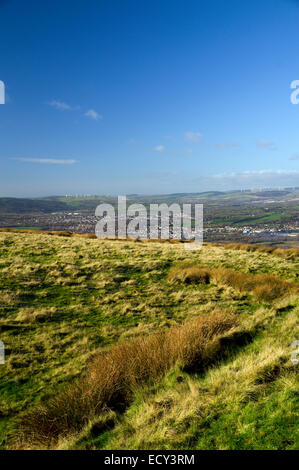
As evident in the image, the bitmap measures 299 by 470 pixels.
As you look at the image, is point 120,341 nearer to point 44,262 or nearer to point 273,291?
point 273,291

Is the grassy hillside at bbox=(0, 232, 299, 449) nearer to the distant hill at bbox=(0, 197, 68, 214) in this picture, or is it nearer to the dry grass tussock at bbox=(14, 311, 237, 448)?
the dry grass tussock at bbox=(14, 311, 237, 448)

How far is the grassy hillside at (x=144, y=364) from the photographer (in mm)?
3590

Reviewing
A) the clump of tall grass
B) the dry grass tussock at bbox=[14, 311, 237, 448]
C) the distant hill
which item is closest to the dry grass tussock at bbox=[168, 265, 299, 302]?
the clump of tall grass

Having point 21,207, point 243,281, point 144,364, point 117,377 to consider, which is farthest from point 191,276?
point 21,207

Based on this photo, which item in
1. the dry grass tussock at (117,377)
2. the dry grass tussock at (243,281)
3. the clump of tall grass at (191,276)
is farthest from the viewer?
the clump of tall grass at (191,276)

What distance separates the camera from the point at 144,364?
544 cm

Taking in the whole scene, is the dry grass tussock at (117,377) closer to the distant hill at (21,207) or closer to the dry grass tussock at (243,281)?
the dry grass tussock at (243,281)

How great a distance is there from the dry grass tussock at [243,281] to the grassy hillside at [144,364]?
9 centimetres

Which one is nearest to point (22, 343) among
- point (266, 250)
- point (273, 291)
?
point (273, 291)

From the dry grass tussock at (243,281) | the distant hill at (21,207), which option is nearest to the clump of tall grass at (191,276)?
the dry grass tussock at (243,281)

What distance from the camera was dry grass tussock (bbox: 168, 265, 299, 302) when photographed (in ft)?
36.9

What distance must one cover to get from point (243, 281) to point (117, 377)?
9.54 metres

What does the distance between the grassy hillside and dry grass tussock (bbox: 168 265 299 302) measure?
0.09 metres
